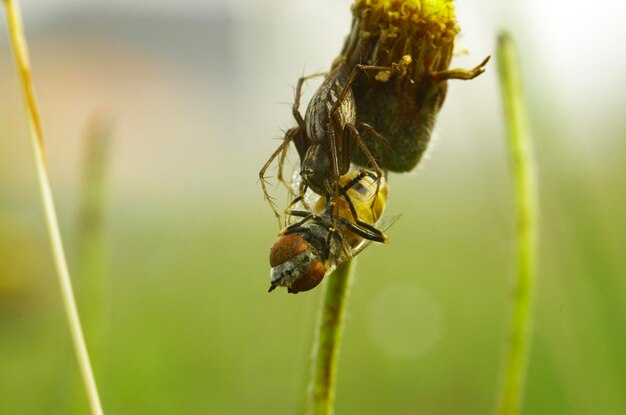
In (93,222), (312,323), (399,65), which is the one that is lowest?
(312,323)

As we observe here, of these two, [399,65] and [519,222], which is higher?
[399,65]

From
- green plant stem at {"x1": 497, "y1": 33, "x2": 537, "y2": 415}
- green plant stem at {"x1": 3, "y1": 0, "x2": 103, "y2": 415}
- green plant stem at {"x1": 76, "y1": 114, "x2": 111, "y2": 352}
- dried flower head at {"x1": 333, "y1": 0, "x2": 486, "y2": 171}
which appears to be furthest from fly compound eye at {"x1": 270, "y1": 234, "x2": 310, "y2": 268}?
green plant stem at {"x1": 76, "y1": 114, "x2": 111, "y2": 352}

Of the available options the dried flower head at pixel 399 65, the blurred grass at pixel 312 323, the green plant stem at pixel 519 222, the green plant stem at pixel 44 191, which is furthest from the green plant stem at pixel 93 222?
the green plant stem at pixel 519 222

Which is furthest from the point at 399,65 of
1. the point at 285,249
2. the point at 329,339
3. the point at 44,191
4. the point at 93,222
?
the point at 93,222

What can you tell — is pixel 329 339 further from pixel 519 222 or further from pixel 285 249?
pixel 519 222

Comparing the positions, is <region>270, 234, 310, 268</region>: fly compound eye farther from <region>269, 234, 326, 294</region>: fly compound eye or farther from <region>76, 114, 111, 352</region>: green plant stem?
<region>76, 114, 111, 352</region>: green plant stem

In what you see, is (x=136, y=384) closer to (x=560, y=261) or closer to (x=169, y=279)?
(x=560, y=261)

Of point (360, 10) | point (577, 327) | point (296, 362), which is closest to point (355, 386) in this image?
point (296, 362)
